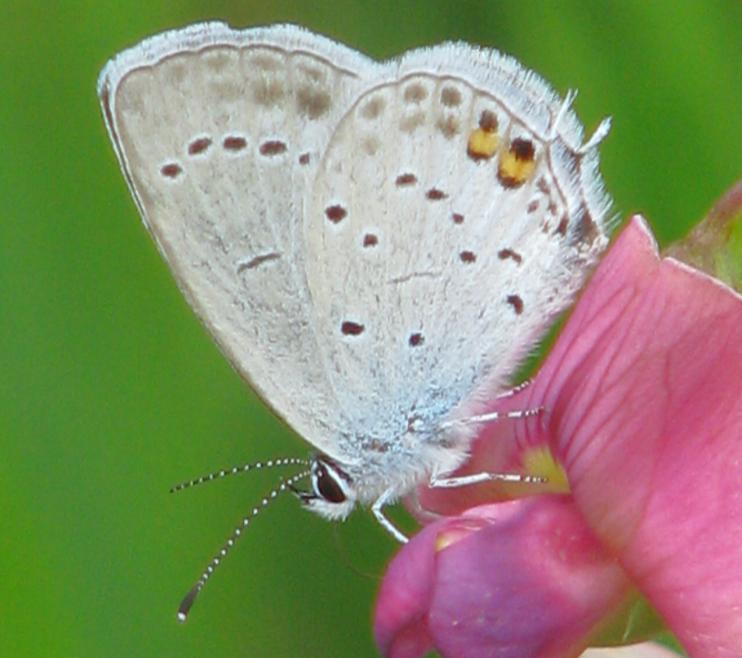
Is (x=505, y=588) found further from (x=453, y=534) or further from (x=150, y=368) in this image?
(x=150, y=368)

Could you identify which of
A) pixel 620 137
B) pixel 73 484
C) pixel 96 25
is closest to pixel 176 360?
pixel 73 484

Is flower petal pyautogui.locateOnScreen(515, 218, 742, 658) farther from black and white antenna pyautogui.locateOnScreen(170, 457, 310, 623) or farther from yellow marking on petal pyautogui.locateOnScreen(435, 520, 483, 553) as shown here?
black and white antenna pyautogui.locateOnScreen(170, 457, 310, 623)

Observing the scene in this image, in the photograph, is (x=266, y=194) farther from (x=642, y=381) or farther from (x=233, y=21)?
(x=233, y=21)

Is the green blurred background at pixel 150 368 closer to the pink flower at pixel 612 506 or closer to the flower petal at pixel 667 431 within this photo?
the pink flower at pixel 612 506

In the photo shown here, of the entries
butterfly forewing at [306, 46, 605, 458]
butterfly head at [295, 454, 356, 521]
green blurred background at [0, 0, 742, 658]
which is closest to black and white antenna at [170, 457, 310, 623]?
butterfly head at [295, 454, 356, 521]

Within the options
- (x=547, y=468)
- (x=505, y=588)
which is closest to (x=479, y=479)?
(x=547, y=468)

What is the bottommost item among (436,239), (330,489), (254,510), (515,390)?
(254,510)
